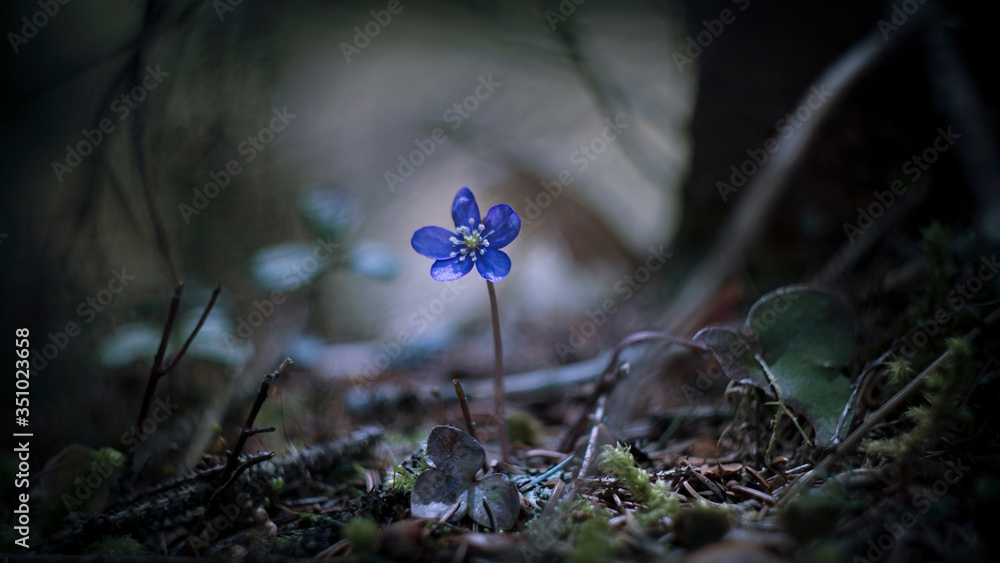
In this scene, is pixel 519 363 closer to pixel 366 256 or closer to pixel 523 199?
pixel 366 256

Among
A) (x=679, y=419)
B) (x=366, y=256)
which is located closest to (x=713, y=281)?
(x=679, y=419)

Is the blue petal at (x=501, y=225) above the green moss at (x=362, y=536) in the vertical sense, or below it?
above
